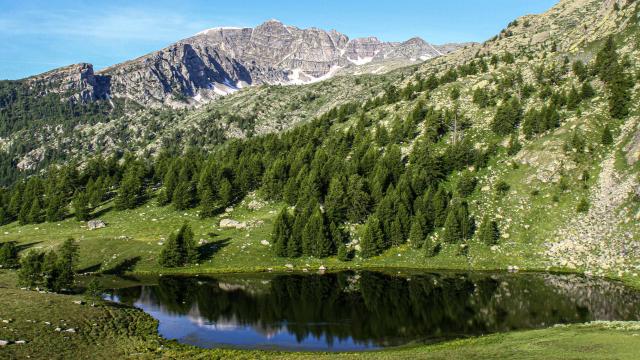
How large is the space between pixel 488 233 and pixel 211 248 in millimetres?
61062

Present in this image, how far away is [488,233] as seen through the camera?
92938 millimetres

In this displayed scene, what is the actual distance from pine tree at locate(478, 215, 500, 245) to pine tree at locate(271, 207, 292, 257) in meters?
42.2

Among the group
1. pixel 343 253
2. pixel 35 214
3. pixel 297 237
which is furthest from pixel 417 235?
pixel 35 214

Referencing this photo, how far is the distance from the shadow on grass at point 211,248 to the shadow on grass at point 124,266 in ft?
42.1

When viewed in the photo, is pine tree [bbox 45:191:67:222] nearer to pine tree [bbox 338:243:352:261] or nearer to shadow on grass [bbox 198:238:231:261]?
shadow on grass [bbox 198:238:231:261]

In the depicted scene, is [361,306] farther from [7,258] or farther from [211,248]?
[7,258]

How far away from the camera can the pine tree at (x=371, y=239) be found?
311 feet

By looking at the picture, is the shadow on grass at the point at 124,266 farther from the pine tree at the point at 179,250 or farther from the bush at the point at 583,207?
the bush at the point at 583,207

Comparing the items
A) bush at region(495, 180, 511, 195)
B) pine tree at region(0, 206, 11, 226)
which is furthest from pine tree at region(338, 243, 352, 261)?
pine tree at region(0, 206, 11, 226)

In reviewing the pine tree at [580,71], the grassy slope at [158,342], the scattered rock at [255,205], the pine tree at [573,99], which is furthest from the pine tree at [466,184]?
the grassy slope at [158,342]

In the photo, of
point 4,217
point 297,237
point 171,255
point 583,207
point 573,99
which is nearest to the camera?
point 171,255

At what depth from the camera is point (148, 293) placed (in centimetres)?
7200

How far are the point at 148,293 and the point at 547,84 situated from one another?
13263cm

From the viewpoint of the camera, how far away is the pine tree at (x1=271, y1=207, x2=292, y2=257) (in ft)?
314
